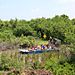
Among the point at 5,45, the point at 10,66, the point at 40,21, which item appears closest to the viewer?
the point at 10,66

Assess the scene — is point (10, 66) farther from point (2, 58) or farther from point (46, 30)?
point (46, 30)

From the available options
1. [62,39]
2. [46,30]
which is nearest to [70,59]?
[62,39]

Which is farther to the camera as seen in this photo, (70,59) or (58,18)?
(58,18)

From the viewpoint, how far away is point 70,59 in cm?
1862

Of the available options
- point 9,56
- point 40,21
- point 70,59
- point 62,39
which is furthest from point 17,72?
point 40,21

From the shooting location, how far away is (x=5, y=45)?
2520cm

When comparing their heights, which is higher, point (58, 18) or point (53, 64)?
point (58, 18)

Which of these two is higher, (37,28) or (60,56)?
(37,28)

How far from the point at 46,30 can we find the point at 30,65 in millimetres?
17376

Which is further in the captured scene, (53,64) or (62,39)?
(62,39)

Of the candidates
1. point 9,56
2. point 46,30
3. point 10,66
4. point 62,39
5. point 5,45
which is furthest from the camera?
point 46,30

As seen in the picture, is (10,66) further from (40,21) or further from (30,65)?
(40,21)

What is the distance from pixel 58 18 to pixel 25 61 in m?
23.0

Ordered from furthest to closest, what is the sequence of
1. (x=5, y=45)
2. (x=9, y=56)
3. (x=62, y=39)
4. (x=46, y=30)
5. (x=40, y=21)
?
(x=40, y=21) < (x=46, y=30) < (x=62, y=39) < (x=5, y=45) < (x=9, y=56)
